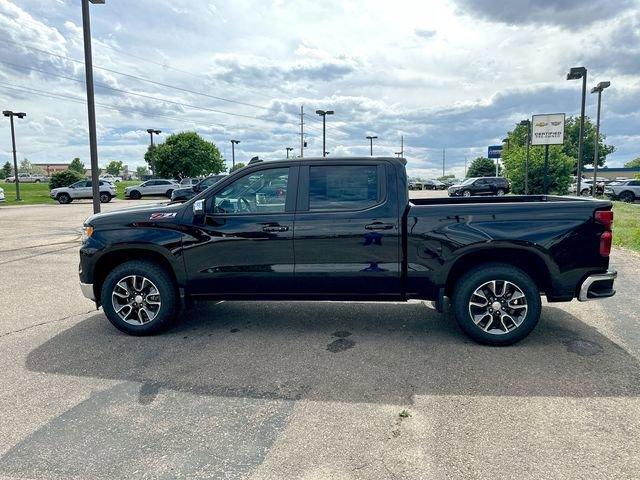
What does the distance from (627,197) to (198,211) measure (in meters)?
33.1

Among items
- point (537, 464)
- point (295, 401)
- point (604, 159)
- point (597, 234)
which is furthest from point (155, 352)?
point (604, 159)

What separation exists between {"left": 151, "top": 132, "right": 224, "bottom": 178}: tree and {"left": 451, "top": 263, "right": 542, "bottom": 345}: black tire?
50.2 m

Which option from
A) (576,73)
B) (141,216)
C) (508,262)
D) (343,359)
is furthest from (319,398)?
(576,73)

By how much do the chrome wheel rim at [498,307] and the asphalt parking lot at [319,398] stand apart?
24cm

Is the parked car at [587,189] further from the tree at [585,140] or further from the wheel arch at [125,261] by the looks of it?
the wheel arch at [125,261]

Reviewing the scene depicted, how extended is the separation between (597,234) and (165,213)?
168 inches

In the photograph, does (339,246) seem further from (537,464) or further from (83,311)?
(83,311)

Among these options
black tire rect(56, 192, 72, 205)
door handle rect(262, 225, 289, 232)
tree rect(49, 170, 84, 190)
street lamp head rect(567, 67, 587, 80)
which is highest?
street lamp head rect(567, 67, 587, 80)

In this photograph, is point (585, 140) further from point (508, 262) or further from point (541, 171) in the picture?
point (508, 262)

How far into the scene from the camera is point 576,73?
56.6 feet

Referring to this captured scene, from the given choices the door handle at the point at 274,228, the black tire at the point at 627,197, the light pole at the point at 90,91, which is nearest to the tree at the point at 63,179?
the light pole at the point at 90,91

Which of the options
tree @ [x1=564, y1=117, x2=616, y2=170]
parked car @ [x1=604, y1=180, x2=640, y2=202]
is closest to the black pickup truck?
parked car @ [x1=604, y1=180, x2=640, y2=202]

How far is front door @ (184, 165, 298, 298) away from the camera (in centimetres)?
446

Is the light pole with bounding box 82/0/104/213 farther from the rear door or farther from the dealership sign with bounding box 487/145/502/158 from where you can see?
the dealership sign with bounding box 487/145/502/158
